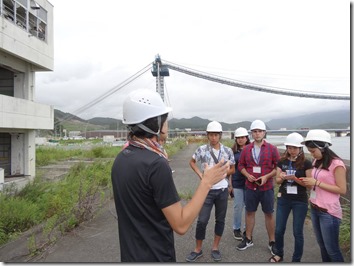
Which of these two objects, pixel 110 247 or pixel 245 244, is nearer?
pixel 245 244

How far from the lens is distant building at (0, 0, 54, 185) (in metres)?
9.27

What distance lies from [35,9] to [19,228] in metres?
8.54

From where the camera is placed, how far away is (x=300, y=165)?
3.21 meters

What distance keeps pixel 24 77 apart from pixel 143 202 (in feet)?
36.2

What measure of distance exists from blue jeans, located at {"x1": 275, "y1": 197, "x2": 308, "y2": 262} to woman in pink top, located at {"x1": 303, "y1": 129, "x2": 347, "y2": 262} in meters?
0.27

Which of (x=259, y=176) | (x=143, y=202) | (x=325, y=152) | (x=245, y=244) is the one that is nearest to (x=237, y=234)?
(x=245, y=244)

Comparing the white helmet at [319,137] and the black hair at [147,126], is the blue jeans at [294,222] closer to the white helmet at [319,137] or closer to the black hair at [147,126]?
the white helmet at [319,137]

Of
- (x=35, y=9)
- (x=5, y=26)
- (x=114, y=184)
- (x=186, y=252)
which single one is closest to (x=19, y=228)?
(x=186, y=252)

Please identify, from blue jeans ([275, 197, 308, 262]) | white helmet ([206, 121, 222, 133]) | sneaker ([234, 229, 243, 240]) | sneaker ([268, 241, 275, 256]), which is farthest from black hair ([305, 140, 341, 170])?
sneaker ([234, 229, 243, 240])

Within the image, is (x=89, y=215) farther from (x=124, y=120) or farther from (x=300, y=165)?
(x=124, y=120)

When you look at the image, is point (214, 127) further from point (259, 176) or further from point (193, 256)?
point (193, 256)

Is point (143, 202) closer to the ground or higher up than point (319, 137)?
closer to the ground

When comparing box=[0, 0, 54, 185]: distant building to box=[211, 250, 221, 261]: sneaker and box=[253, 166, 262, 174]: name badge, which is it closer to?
box=[211, 250, 221, 261]: sneaker

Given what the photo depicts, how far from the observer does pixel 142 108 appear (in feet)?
4.98
